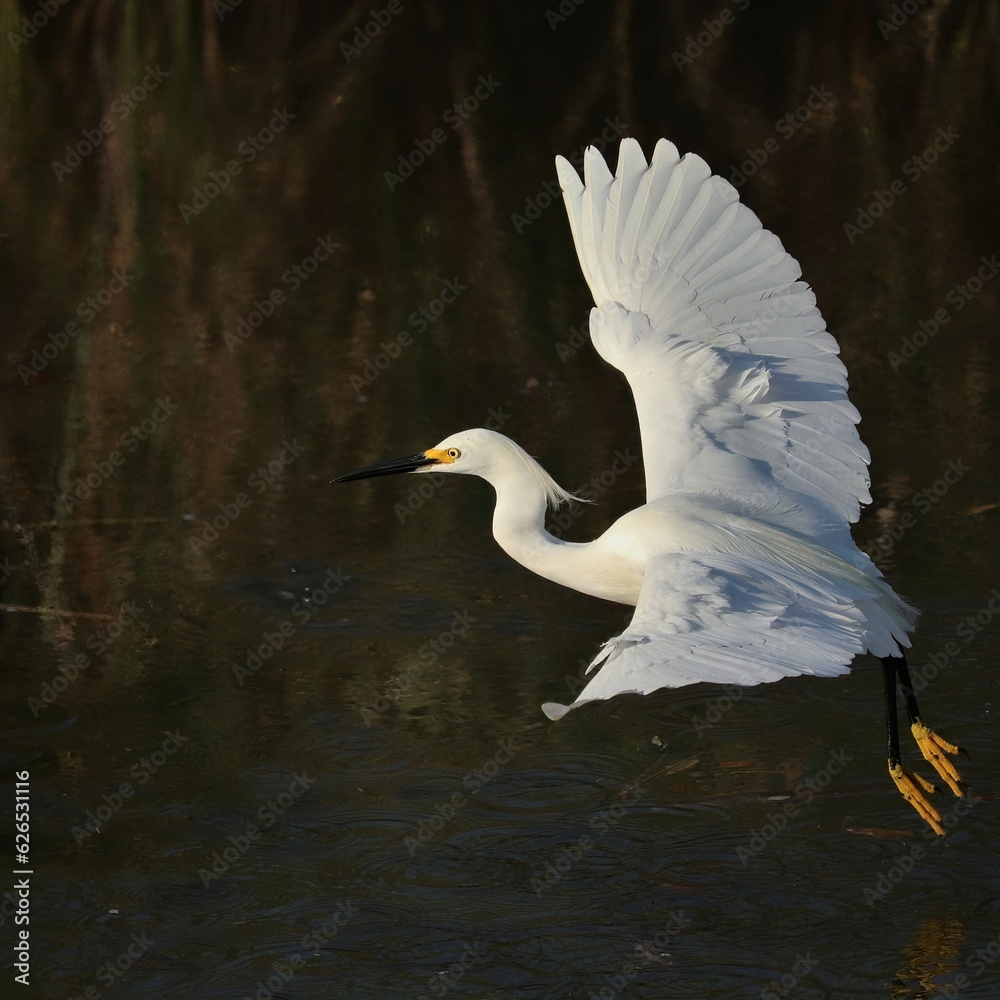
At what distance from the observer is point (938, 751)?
19.1 ft

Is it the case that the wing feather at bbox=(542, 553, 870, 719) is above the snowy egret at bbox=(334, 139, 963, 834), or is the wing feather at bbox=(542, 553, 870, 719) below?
below

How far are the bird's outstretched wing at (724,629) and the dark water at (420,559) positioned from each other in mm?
989

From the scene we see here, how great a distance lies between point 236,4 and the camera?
63.8 ft

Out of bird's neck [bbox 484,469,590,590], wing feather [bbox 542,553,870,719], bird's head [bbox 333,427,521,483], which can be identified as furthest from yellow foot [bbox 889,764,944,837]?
bird's head [bbox 333,427,521,483]

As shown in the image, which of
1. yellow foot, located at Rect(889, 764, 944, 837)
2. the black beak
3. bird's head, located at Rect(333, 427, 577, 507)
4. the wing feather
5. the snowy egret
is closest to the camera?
the wing feather

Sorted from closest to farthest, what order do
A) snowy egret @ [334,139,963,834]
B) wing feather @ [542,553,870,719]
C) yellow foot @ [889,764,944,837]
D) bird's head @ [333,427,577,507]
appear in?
wing feather @ [542,553,870,719], yellow foot @ [889,764,944,837], snowy egret @ [334,139,963,834], bird's head @ [333,427,577,507]

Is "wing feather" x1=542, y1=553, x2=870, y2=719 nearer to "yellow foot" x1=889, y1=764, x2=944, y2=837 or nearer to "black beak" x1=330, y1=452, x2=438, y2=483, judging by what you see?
"yellow foot" x1=889, y1=764, x2=944, y2=837

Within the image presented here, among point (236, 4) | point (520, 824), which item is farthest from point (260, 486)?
point (236, 4)

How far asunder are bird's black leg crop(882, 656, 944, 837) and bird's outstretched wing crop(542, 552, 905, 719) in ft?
2.05

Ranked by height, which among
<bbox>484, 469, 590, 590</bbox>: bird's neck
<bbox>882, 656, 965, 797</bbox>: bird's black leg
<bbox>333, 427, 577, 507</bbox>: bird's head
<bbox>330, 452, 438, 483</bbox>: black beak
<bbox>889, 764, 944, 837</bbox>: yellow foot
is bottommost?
<bbox>889, 764, 944, 837</bbox>: yellow foot

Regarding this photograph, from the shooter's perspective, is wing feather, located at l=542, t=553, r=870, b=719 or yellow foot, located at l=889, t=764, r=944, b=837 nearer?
wing feather, located at l=542, t=553, r=870, b=719

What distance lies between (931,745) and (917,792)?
0.26 metres

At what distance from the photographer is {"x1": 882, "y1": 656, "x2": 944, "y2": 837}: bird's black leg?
558 cm

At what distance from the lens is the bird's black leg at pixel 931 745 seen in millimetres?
5781
